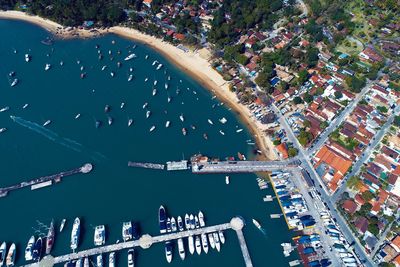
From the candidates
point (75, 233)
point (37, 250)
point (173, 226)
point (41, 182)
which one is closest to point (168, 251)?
point (173, 226)

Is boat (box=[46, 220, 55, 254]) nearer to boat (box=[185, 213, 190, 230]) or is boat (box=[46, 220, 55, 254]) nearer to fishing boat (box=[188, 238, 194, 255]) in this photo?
boat (box=[185, 213, 190, 230])

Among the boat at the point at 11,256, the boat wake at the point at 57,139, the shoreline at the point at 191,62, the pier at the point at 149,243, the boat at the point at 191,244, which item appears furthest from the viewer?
the shoreline at the point at 191,62

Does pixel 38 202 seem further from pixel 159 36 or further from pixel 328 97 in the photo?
pixel 328 97

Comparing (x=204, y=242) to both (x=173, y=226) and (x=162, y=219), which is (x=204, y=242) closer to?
(x=173, y=226)

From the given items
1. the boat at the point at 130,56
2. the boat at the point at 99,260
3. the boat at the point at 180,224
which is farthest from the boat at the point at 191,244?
the boat at the point at 130,56

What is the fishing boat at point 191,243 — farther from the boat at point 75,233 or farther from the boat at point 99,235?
the boat at point 75,233

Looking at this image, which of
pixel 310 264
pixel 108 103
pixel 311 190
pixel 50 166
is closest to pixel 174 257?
pixel 310 264
